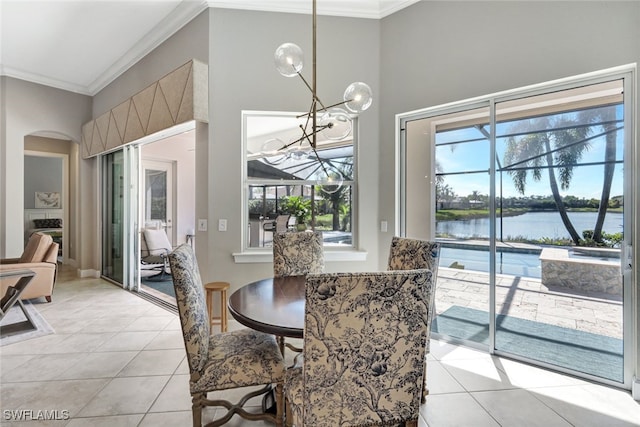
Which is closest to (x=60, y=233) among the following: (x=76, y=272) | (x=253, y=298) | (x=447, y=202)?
(x=76, y=272)

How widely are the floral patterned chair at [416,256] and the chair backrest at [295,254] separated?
73 centimetres

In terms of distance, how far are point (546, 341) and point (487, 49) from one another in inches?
100

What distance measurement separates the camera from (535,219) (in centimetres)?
253

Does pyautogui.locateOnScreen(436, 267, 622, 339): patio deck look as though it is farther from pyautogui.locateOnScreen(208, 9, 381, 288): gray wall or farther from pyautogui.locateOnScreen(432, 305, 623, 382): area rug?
pyautogui.locateOnScreen(208, 9, 381, 288): gray wall

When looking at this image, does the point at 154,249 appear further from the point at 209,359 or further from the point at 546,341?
the point at 546,341

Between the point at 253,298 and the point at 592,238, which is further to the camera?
the point at 592,238

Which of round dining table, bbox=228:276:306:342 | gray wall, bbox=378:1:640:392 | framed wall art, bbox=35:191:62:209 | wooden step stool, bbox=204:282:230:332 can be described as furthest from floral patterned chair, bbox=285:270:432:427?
framed wall art, bbox=35:191:62:209

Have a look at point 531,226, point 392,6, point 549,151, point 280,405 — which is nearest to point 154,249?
point 280,405

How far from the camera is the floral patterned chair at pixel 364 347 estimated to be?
1.12m

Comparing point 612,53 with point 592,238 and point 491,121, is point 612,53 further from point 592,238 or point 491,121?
point 592,238

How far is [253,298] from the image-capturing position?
186 centimetres

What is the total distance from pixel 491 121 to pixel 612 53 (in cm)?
83

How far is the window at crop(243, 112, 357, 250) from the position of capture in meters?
3.37

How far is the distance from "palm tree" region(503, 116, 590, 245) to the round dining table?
2.09 meters
